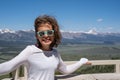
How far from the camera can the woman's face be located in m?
2.30

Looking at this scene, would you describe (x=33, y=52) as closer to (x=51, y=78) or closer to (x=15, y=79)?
(x=51, y=78)

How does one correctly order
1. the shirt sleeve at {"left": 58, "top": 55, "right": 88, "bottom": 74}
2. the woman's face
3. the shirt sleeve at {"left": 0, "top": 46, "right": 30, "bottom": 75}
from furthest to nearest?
the shirt sleeve at {"left": 58, "top": 55, "right": 88, "bottom": 74}
the woman's face
the shirt sleeve at {"left": 0, "top": 46, "right": 30, "bottom": 75}

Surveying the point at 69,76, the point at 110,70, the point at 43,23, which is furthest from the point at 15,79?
the point at 110,70

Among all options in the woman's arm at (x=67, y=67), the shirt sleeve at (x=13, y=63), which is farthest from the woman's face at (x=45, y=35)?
the woman's arm at (x=67, y=67)

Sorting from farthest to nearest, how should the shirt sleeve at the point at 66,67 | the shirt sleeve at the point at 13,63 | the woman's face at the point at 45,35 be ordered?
the shirt sleeve at the point at 66,67 < the woman's face at the point at 45,35 < the shirt sleeve at the point at 13,63

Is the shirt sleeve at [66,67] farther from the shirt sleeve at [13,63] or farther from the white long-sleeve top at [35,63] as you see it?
the shirt sleeve at [13,63]

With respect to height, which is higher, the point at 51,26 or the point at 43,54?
the point at 51,26

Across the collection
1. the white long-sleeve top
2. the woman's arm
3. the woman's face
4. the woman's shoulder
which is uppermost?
the woman's face

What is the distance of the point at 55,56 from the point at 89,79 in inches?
27.8

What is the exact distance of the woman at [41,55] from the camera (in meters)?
2.22

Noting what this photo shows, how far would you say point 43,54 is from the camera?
91.0 inches

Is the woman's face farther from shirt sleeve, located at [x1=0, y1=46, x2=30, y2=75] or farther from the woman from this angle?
shirt sleeve, located at [x1=0, y1=46, x2=30, y2=75]

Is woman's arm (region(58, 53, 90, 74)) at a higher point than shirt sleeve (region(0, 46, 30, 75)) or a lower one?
lower

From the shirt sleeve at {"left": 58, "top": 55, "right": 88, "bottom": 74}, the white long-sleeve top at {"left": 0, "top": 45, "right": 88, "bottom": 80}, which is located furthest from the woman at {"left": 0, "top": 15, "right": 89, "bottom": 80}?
the shirt sleeve at {"left": 58, "top": 55, "right": 88, "bottom": 74}
